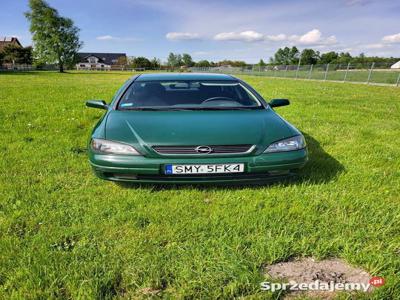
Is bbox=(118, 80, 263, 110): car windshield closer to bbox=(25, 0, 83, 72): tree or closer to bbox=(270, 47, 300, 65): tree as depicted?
bbox=(25, 0, 83, 72): tree

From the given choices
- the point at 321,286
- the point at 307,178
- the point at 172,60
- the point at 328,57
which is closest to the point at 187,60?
the point at 172,60

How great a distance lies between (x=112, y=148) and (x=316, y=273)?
1972 mm

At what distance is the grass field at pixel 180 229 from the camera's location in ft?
6.02

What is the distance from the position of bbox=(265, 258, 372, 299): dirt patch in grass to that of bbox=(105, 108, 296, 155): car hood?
114cm

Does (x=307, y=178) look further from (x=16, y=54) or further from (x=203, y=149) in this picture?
(x=16, y=54)

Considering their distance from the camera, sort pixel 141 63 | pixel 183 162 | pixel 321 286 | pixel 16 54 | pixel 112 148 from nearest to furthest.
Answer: pixel 321 286, pixel 183 162, pixel 112 148, pixel 16 54, pixel 141 63

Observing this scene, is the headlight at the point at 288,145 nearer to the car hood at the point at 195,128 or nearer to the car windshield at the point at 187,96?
the car hood at the point at 195,128

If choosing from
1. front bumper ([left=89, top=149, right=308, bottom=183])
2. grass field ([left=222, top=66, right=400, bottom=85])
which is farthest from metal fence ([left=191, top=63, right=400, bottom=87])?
front bumper ([left=89, top=149, right=308, bottom=183])

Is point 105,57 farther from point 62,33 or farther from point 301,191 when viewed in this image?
point 301,191

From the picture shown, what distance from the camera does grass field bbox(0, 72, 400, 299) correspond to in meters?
1.83

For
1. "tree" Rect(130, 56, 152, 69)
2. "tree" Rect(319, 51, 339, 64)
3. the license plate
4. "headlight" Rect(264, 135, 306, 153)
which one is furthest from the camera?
"tree" Rect(130, 56, 152, 69)

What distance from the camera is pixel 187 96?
3.87 m

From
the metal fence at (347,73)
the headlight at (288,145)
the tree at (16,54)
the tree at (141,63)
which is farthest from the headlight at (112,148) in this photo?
the tree at (141,63)

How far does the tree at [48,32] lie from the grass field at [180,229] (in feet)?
189
